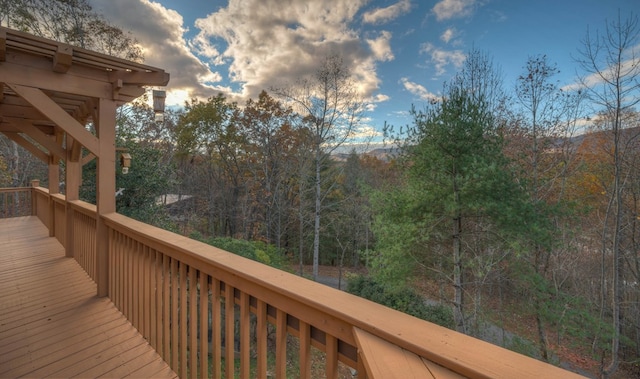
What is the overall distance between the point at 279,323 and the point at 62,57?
3.03m

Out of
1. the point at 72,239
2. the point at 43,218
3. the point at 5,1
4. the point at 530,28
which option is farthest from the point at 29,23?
the point at 530,28

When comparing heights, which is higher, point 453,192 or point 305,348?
point 453,192

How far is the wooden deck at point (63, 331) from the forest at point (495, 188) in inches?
170

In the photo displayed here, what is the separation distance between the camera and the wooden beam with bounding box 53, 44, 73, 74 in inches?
97.3

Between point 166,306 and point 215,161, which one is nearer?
point 166,306

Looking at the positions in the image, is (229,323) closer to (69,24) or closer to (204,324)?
(204,324)

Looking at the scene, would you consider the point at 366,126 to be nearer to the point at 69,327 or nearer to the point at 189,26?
the point at 189,26

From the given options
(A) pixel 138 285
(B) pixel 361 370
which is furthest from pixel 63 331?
(B) pixel 361 370

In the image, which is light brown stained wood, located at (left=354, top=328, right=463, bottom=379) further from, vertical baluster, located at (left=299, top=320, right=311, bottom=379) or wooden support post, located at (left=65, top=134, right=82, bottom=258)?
wooden support post, located at (left=65, top=134, right=82, bottom=258)

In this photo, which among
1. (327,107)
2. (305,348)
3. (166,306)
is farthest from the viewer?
(327,107)

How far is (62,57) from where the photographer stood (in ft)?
8.21

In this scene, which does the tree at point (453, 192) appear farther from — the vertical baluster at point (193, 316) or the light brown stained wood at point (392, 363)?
the light brown stained wood at point (392, 363)

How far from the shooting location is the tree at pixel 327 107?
12602 millimetres

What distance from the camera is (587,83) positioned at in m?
7.92
